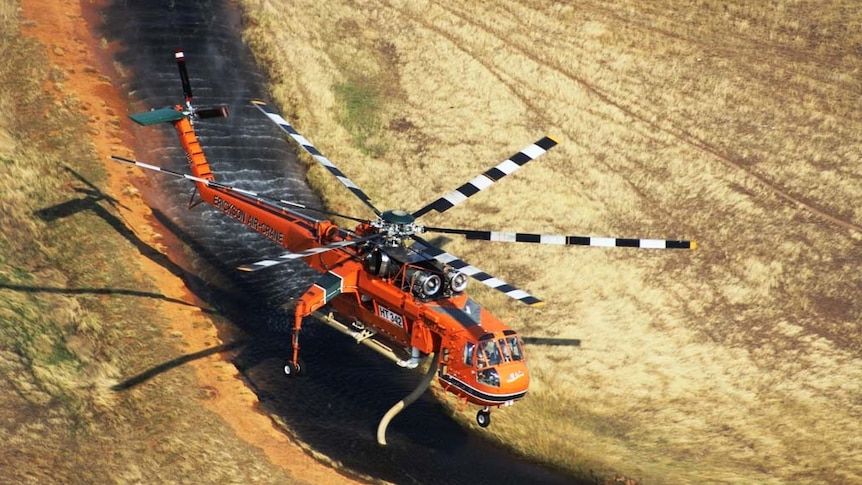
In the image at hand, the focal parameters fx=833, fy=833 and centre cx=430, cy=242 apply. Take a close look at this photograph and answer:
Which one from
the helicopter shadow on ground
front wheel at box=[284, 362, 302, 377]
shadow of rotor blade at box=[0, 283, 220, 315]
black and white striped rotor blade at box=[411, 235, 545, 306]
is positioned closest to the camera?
black and white striped rotor blade at box=[411, 235, 545, 306]

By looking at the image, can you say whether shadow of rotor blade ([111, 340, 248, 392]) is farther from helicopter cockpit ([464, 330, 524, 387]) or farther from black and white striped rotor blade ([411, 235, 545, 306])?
helicopter cockpit ([464, 330, 524, 387])

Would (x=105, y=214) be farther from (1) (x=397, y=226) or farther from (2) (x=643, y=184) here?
(2) (x=643, y=184)

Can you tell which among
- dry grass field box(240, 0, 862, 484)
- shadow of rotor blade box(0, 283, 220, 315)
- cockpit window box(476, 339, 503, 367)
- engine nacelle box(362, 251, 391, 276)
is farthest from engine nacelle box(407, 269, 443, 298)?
shadow of rotor blade box(0, 283, 220, 315)

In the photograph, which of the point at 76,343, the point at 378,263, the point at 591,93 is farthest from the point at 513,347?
the point at 591,93

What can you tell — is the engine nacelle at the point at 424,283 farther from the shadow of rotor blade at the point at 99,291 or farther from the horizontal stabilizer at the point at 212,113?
the horizontal stabilizer at the point at 212,113

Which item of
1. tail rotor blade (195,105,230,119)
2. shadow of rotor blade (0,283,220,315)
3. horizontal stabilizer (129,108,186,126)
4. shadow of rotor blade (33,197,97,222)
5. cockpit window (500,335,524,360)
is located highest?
tail rotor blade (195,105,230,119)

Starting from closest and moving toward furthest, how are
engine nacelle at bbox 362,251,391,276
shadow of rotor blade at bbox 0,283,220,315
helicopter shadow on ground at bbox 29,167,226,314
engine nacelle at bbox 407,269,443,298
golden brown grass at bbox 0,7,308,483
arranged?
golden brown grass at bbox 0,7,308,483 → engine nacelle at bbox 407,269,443,298 → engine nacelle at bbox 362,251,391,276 → shadow of rotor blade at bbox 0,283,220,315 → helicopter shadow on ground at bbox 29,167,226,314

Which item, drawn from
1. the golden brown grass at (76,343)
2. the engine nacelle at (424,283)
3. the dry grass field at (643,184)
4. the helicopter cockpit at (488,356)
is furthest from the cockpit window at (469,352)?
the dry grass field at (643,184)
